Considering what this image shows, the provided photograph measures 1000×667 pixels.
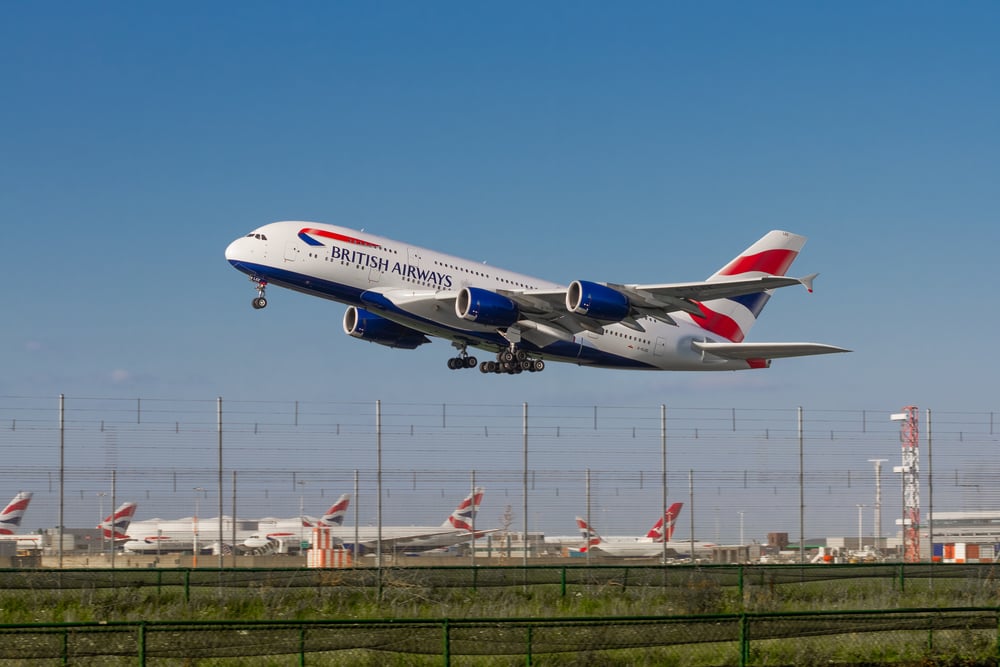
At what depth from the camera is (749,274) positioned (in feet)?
165

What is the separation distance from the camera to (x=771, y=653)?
48.7 feet

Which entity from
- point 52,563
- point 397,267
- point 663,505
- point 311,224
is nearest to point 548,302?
point 397,267

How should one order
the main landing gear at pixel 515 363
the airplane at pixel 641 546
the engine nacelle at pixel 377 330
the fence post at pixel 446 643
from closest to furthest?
the fence post at pixel 446 643 < the main landing gear at pixel 515 363 < the engine nacelle at pixel 377 330 < the airplane at pixel 641 546

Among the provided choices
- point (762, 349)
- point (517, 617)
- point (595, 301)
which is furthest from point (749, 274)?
point (517, 617)

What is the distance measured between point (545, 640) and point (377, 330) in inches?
1291

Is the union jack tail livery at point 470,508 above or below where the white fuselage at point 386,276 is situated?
below

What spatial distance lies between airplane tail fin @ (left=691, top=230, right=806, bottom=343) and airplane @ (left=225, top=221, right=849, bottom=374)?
1561 millimetres

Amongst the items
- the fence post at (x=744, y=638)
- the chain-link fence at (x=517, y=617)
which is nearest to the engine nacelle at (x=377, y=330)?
the chain-link fence at (x=517, y=617)

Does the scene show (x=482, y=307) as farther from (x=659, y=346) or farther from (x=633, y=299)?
(x=659, y=346)

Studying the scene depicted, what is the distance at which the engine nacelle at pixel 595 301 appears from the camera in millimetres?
38281

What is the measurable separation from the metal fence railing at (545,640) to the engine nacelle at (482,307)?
78.5 ft

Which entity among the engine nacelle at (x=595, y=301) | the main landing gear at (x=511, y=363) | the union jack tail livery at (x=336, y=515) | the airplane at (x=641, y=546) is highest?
the engine nacelle at (x=595, y=301)

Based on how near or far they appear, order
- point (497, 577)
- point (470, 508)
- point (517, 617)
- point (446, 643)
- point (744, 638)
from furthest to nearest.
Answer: point (470, 508), point (497, 577), point (517, 617), point (744, 638), point (446, 643)

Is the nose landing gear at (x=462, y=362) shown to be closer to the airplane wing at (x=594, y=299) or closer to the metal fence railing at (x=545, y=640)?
the airplane wing at (x=594, y=299)
